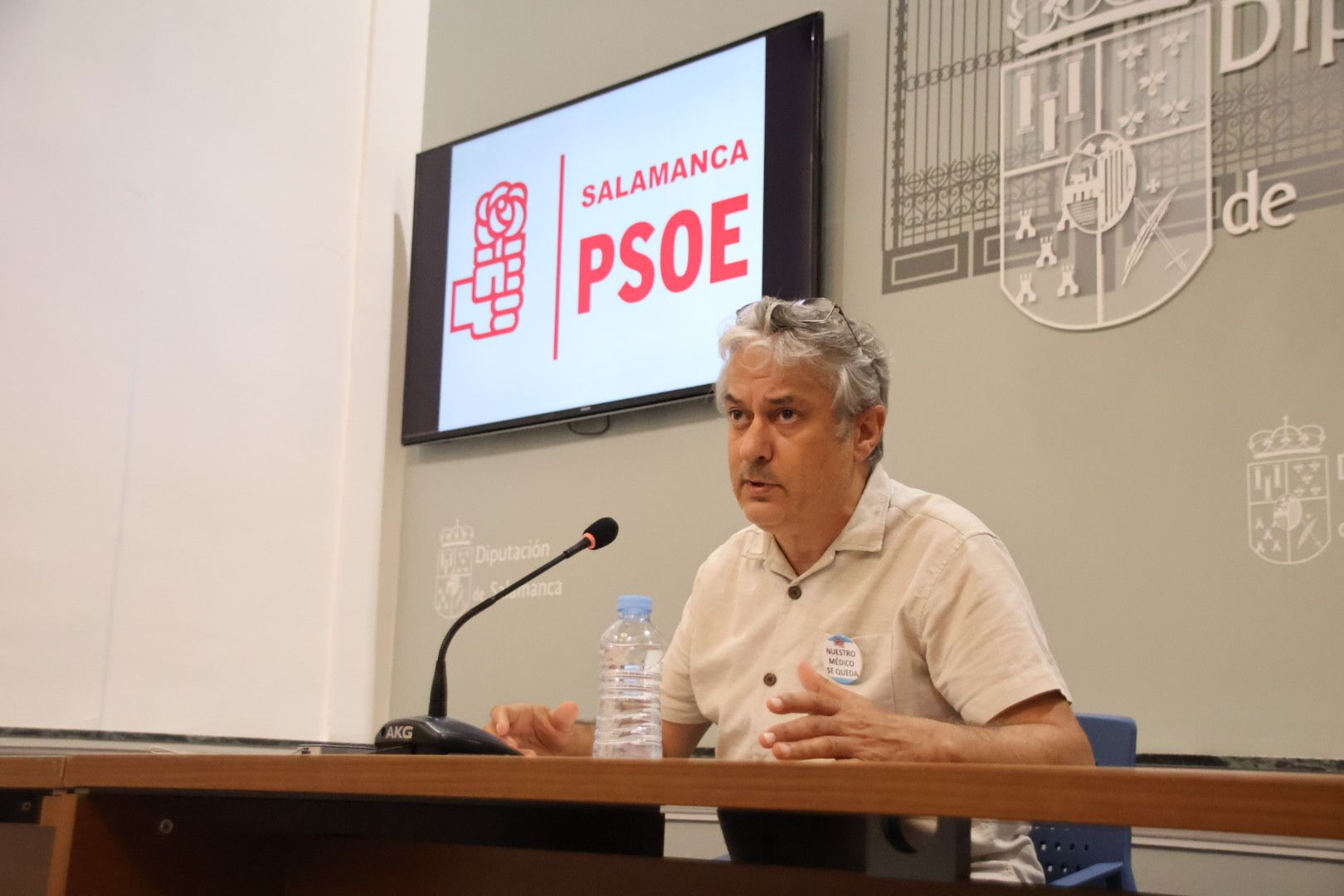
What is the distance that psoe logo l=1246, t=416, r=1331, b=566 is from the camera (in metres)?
2.17

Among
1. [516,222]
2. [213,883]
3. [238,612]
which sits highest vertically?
[516,222]

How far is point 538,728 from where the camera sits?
67.1 inches

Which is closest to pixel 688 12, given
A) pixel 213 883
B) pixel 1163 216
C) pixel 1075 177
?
pixel 1075 177

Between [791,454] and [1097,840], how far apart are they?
0.70 metres

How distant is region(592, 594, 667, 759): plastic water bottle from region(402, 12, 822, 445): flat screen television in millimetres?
1318

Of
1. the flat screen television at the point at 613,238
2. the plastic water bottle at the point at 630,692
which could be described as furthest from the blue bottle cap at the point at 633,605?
the flat screen television at the point at 613,238

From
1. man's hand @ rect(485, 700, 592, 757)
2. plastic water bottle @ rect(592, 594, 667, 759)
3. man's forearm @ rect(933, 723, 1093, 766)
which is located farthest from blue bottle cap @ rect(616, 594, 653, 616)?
man's forearm @ rect(933, 723, 1093, 766)

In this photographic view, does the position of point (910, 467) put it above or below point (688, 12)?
below

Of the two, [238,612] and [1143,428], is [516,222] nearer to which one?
[238,612]

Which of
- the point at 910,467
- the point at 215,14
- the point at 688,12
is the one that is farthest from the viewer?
the point at 215,14

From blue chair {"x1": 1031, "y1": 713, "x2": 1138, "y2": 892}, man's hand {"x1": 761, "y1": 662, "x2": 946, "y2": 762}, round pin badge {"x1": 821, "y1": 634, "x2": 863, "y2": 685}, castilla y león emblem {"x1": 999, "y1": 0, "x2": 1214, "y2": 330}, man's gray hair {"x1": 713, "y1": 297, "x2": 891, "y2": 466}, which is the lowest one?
blue chair {"x1": 1031, "y1": 713, "x2": 1138, "y2": 892}

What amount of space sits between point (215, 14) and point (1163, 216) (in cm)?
262

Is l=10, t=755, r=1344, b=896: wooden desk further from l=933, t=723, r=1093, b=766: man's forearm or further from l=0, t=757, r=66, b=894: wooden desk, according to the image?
l=933, t=723, r=1093, b=766: man's forearm

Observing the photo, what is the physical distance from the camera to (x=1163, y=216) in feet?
7.90
